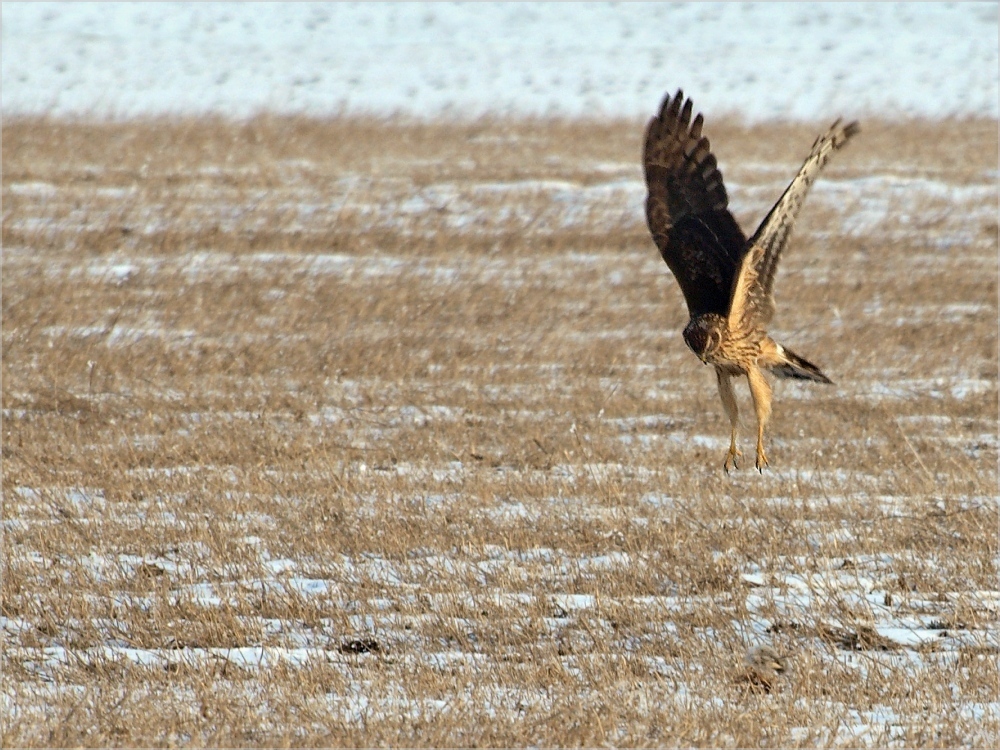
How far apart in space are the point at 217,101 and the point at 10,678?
19.8m

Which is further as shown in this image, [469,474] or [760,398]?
[469,474]

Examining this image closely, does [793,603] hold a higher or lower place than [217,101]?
higher

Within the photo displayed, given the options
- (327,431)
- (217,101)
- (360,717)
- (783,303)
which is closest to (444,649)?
(360,717)

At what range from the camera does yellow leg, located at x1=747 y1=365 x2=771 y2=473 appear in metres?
6.94

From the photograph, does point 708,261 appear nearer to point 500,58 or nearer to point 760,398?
point 760,398

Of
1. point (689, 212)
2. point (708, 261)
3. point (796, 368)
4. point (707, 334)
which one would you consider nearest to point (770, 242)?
point (707, 334)

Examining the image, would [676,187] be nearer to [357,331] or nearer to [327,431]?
[327,431]

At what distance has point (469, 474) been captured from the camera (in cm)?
789

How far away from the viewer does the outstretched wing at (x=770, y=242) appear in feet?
20.2

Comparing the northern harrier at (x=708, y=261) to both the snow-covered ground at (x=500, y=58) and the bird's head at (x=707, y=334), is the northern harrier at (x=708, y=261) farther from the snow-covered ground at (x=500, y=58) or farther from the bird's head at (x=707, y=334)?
the snow-covered ground at (x=500, y=58)

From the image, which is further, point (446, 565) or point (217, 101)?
point (217, 101)

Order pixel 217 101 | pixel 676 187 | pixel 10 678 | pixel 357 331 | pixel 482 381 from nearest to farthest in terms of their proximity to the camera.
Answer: pixel 10 678 < pixel 676 187 < pixel 482 381 < pixel 357 331 < pixel 217 101

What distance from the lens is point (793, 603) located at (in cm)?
574

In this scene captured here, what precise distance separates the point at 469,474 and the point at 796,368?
1.89m
